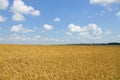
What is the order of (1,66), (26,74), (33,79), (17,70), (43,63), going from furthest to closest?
1. (43,63)
2. (1,66)
3. (17,70)
4. (26,74)
5. (33,79)

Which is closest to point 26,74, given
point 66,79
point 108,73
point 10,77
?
point 10,77

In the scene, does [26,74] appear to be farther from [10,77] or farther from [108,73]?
[108,73]

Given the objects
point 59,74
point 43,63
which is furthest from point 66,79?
point 43,63

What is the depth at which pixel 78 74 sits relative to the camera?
69.0ft

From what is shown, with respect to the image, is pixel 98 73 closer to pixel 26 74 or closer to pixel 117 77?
pixel 117 77

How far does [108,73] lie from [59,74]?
176 inches

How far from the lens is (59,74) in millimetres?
20984

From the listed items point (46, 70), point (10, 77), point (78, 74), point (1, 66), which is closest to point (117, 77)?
point (78, 74)

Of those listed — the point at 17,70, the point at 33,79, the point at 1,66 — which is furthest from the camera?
the point at 1,66

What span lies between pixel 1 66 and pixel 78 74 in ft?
26.7

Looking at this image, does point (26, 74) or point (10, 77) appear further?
point (26, 74)

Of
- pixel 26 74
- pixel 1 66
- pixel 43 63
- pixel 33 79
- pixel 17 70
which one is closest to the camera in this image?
pixel 33 79

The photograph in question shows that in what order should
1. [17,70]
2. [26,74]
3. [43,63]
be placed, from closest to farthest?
[26,74]
[17,70]
[43,63]

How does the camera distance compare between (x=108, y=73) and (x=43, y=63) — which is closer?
(x=108, y=73)
